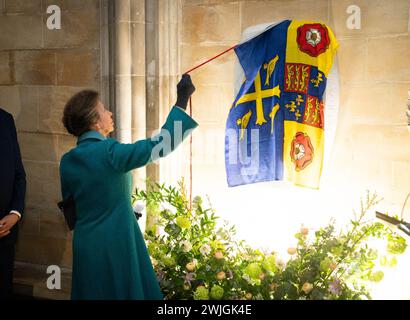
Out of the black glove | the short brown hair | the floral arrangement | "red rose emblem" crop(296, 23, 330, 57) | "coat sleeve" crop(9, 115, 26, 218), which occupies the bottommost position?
the floral arrangement

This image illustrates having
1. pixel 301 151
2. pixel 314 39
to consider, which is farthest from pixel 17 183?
pixel 314 39

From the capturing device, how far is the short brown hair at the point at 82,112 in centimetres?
318

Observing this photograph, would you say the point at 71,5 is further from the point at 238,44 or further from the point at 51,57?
the point at 238,44

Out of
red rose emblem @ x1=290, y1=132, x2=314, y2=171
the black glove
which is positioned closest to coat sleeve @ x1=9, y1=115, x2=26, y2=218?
the black glove

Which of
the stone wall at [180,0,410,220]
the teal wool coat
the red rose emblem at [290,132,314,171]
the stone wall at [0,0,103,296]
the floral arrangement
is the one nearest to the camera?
the teal wool coat

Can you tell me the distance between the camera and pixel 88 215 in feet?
10.5

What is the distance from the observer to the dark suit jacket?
13.3 feet

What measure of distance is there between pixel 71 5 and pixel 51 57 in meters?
0.36

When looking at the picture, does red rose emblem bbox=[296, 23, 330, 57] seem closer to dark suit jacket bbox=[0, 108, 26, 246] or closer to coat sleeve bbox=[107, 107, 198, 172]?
coat sleeve bbox=[107, 107, 198, 172]

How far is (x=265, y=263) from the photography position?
3604mm

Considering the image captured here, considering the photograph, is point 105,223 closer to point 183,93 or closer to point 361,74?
point 183,93

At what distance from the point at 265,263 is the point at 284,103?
88 cm

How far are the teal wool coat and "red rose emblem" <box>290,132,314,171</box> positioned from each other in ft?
3.01
